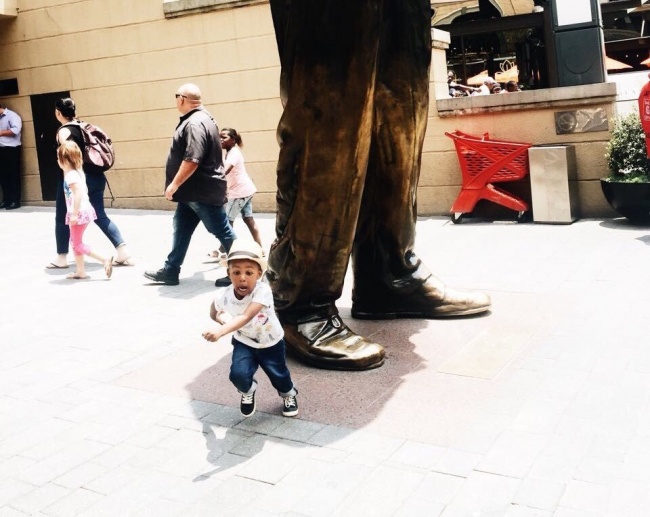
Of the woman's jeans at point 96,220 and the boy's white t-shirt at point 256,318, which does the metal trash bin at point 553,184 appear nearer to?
the woman's jeans at point 96,220

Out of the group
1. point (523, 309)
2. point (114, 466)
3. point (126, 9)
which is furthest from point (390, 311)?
point (126, 9)

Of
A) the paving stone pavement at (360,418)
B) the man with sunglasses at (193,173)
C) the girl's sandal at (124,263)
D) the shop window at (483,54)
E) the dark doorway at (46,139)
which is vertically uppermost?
the shop window at (483,54)

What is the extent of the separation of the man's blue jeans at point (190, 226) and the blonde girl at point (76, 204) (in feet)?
2.59

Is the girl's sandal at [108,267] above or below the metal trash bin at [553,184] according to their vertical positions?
below

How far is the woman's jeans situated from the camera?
7.99 meters

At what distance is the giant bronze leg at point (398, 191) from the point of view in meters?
4.26

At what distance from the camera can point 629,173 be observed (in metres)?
8.27

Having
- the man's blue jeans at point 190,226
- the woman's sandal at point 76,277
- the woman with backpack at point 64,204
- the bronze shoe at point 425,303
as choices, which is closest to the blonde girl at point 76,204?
the woman's sandal at point 76,277

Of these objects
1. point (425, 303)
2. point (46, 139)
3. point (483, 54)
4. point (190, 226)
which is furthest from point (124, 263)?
point (483, 54)

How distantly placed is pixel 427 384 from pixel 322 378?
53 cm

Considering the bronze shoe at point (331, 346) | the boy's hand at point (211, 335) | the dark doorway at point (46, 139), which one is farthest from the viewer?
the dark doorway at point (46, 139)

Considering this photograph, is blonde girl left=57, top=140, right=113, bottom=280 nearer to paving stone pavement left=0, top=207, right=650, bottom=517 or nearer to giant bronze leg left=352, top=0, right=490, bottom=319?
paving stone pavement left=0, top=207, right=650, bottom=517

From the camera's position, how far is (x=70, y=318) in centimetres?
581

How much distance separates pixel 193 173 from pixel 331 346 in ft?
10.6
